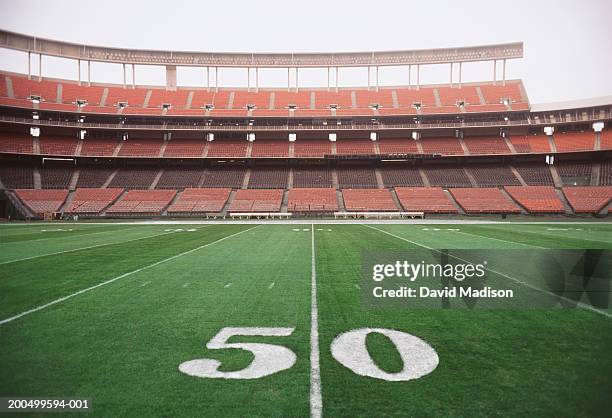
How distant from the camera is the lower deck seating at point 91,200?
44.9 meters

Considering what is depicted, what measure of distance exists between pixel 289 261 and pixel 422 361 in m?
8.14

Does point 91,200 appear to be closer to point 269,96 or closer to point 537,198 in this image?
point 269,96

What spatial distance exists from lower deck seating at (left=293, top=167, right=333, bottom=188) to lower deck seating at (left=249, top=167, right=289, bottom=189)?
5.16ft

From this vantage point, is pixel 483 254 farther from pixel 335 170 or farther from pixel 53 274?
pixel 335 170

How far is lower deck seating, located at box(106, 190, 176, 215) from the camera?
A: 4525cm

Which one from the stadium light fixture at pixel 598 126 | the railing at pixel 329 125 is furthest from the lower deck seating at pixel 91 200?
the stadium light fixture at pixel 598 126

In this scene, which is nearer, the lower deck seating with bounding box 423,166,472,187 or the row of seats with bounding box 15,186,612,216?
the row of seats with bounding box 15,186,612,216

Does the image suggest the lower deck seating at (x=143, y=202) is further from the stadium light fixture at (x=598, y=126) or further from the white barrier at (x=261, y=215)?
the stadium light fixture at (x=598, y=126)

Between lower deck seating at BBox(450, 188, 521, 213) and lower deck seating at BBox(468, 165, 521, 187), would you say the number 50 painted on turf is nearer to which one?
lower deck seating at BBox(450, 188, 521, 213)

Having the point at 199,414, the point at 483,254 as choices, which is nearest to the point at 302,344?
the point at 199,414

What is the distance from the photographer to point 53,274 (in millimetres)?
10180

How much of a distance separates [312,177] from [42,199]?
33.3 metres

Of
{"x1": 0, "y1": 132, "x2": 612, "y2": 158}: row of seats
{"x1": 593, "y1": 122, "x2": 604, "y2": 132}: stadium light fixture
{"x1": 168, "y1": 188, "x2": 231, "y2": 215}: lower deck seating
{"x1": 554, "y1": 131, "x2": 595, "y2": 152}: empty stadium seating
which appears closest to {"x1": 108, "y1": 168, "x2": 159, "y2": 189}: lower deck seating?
{"x1": 0, "y1": 132, "x2": 612, "y2": 158}: row of seats

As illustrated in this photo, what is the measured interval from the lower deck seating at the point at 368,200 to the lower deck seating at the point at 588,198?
20.0m
